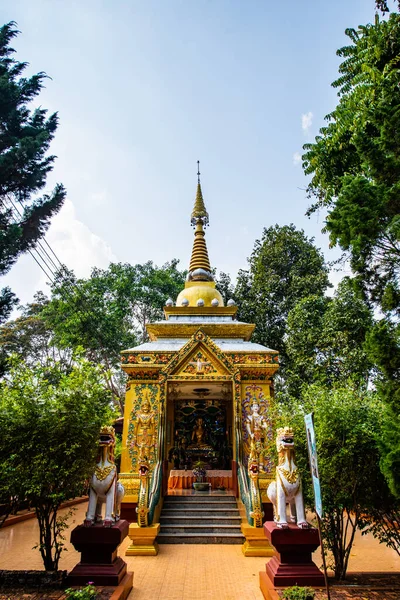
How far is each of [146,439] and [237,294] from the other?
15.3 metres

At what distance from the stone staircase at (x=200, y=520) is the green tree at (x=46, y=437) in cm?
338

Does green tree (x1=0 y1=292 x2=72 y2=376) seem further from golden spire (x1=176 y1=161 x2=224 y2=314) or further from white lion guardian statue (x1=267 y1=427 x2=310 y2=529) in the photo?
white lion guardian statue (x1=267 y1=427 x2=310 y2=529)

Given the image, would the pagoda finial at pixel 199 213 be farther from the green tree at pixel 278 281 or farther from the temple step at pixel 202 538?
the temple step at pixel 202 538

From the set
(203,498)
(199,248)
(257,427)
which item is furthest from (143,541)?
(199,248)

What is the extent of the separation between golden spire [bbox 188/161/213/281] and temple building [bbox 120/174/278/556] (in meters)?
Result: 3.56

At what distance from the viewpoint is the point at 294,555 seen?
5.30 meters

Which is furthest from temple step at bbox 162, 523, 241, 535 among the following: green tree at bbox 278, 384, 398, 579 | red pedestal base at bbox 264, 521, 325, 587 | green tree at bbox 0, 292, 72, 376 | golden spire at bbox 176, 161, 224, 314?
green tree at bbox 0, 292, 72, 376

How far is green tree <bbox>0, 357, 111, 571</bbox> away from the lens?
17.9 feet

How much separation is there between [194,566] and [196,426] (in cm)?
640

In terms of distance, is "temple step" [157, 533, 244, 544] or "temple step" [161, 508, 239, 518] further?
"temple step" [161, 508, 239, 518]

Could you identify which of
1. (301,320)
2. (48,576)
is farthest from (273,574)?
(301,320)

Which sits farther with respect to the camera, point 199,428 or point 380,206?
point 199,428

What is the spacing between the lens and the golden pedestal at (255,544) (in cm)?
763

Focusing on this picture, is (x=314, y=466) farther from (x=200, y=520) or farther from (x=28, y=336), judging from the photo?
(x=28, y=336)
